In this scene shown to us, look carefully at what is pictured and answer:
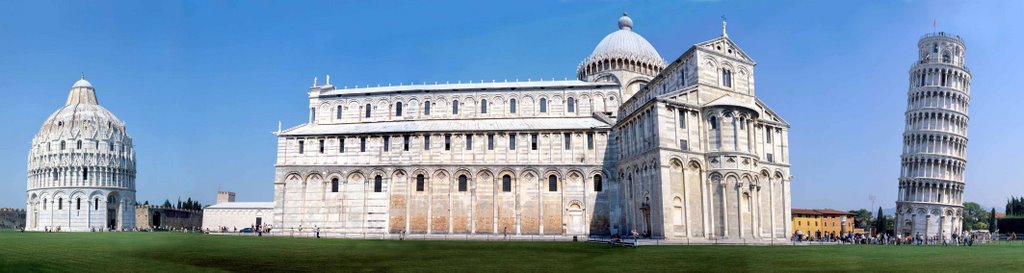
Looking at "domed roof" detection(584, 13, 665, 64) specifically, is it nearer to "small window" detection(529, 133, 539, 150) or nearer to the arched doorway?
"small window" detection(529, 133, 539, 150)

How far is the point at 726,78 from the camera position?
180 feet

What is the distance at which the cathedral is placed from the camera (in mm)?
51250

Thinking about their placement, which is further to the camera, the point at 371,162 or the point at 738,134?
the point at 371,162

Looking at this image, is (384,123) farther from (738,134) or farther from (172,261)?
(172,261)

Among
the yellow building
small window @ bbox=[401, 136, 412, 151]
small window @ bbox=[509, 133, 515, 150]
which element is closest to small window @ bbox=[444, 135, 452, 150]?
small window @ bbox=[401, 136, 412, 151]

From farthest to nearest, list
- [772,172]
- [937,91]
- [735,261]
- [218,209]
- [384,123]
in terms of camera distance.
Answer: [218,209]
[937,91]
[384,123]
[772,172]
[735,261]

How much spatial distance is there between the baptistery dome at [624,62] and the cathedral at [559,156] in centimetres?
15

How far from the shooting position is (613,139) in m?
61.8

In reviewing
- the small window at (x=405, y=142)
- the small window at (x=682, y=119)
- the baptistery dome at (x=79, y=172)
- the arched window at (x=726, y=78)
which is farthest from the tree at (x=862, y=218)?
the baptistery dome at (x=79, y=172)

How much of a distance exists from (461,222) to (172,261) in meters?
39.9

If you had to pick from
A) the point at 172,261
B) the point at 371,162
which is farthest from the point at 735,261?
the point at 371,162

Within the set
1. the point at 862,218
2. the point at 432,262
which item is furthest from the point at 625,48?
the point at 862,218

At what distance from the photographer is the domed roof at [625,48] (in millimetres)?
71938

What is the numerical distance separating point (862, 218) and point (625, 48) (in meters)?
110
